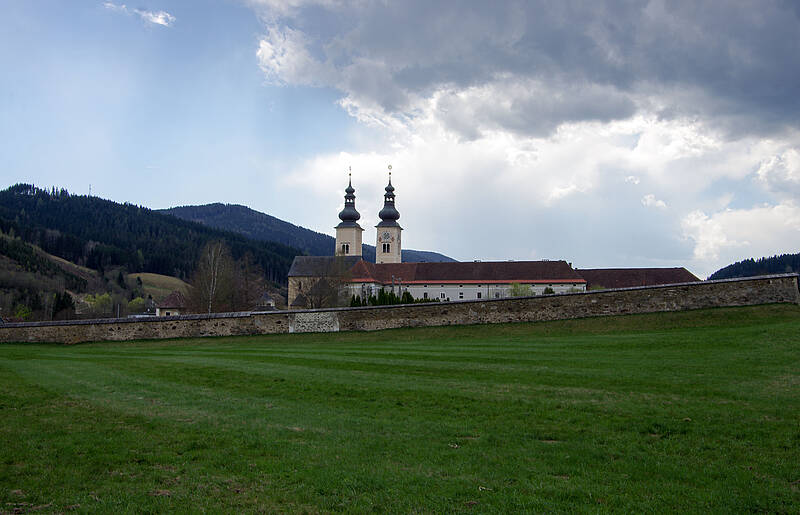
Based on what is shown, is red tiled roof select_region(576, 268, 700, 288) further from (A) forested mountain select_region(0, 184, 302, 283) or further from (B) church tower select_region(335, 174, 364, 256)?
(A) forested mountain select_region(0, 184, 302, 283)

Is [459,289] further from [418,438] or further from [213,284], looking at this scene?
[418,438]

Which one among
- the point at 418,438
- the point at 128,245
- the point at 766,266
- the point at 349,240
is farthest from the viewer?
the point at 128,245

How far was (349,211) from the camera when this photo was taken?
108438 mm

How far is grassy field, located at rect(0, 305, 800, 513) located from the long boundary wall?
445 inches

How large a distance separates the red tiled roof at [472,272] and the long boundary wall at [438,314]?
172ft

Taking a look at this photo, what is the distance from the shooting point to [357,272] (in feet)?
282

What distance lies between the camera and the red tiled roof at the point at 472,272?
8300cm

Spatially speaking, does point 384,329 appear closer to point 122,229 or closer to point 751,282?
point 751,282

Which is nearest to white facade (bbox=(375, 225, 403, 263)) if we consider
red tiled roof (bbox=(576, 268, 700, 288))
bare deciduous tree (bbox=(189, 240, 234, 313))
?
red tiled roof (bbox=(576, 268, 700, 288))

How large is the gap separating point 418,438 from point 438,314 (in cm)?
2044

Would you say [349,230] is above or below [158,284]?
above

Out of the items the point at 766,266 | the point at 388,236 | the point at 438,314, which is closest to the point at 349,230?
the point at 388,236

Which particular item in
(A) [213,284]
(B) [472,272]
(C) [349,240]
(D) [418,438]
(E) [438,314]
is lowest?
(D) [418,438]

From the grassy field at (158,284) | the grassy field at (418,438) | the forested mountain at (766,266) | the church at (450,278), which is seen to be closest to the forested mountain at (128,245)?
the grassy field at (158,284)
